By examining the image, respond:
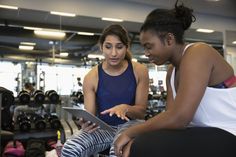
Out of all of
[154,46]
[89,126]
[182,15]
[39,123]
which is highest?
[182,15]

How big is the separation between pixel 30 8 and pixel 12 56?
32.1 inches

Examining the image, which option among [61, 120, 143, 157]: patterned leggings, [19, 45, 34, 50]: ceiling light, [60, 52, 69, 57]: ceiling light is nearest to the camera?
[61, 120, 143, 157]: patterned leggings

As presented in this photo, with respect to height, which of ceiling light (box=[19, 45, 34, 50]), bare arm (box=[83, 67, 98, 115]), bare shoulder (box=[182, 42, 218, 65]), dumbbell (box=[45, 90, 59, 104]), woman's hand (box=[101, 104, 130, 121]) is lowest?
dumbbell (box=[45, 90, 59, 104])

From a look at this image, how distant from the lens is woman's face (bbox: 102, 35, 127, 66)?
171 cm

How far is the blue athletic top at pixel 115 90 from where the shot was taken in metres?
1.65

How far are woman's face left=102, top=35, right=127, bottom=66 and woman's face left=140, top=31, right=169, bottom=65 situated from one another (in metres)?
0.61

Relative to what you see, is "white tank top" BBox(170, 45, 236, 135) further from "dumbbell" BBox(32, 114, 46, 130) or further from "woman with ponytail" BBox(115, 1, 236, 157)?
"dumbbell" BBox(32, 114, 46, 130)

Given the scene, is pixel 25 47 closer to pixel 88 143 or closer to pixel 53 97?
pixel 53 97

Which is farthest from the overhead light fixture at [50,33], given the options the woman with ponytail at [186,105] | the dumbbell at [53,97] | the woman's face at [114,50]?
the woman with ponytail at [186,105]

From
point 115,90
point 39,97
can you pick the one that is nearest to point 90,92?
point 115,90

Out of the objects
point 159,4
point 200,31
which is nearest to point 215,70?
point 159,4

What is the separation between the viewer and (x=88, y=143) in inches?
53.8

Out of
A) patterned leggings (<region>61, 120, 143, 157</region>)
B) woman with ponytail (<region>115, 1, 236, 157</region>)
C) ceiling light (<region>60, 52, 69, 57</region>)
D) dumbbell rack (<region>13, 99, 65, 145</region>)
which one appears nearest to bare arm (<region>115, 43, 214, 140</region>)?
woman with ponytail (<region>115, 1, 236, 157</region>)

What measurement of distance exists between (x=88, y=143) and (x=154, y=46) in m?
0.61
